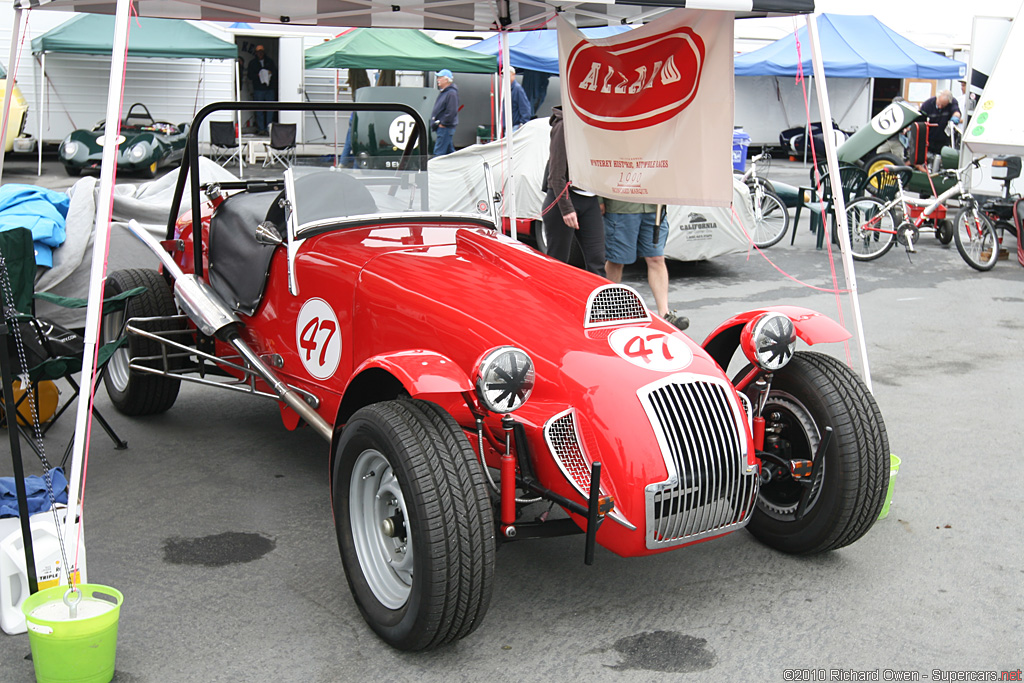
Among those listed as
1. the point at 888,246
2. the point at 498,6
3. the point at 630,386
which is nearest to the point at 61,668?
the point at 630,386

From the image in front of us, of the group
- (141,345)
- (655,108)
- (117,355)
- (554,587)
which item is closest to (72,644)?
(554,587)

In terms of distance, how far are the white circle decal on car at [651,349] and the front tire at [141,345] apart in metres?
2.99

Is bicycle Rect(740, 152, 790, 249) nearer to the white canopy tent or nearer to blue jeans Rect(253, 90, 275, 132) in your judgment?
the white canopy tent

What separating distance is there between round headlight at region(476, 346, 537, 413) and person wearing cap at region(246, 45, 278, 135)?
68.5 feet

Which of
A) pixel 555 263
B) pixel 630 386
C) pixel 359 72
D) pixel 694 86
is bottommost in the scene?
pixel 630 386

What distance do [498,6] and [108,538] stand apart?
359 cm

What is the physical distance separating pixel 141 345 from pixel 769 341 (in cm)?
351

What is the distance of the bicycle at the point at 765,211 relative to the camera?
482 inches

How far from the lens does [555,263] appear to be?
411 cm

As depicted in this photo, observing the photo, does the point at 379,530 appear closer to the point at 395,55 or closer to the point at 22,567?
the point at 22,567

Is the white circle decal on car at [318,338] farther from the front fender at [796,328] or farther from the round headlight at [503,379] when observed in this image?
the front fender at [796,328]

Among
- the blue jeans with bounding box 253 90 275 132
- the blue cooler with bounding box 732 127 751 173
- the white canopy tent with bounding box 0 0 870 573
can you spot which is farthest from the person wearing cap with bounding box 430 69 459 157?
the white canopy tent with bounding box 0 0 870 573

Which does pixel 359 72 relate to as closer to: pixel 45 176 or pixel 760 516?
pixel 45 176

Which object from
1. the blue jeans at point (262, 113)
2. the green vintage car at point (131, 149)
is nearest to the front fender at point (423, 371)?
the green vintage car at point (131, 149)
